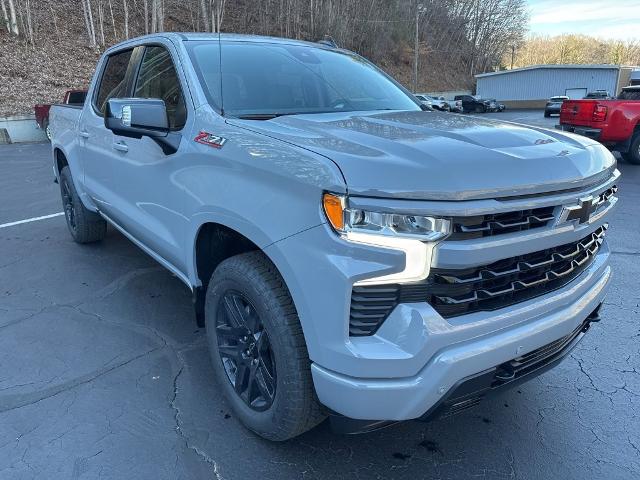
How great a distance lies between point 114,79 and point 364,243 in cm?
332

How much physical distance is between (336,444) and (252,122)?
63.5 inches

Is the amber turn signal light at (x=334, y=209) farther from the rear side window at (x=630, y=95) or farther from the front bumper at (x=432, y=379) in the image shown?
the rear side window at (x=630, y=95)

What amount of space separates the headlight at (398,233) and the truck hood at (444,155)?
0.08 meters

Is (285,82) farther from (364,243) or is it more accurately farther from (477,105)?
(477,105)

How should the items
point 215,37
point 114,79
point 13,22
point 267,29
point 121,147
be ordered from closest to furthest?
point 215,37 → point 121,147 → point 114,79 → point 13,22 → point 267,29

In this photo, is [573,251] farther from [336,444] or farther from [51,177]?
[51,177]

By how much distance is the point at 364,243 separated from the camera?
1.68m

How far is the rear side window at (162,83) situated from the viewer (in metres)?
2.80

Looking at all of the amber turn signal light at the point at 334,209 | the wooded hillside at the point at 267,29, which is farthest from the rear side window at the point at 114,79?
the wooded hillside at the point at 267,29

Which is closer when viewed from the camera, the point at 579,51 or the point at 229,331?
the point at 229,331

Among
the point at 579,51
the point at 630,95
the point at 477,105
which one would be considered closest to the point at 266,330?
the point at 630,95

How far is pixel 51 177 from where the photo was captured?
970cm

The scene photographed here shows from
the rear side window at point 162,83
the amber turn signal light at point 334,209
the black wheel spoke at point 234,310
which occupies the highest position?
the rear side window at point 162,83

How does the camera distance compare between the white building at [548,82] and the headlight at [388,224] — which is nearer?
→ the headlight at [388,224]
